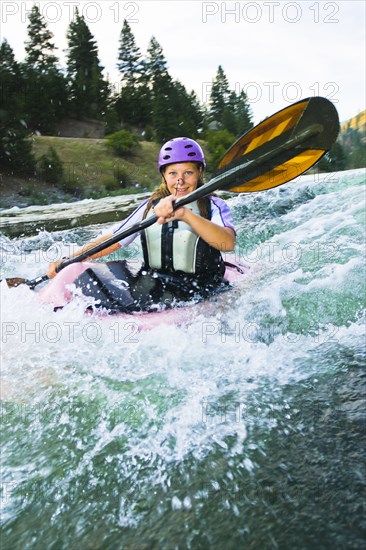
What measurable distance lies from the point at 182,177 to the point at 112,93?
4605cm

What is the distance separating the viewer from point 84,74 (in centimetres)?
4731

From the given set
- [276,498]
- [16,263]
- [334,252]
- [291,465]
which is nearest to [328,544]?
[276,498]

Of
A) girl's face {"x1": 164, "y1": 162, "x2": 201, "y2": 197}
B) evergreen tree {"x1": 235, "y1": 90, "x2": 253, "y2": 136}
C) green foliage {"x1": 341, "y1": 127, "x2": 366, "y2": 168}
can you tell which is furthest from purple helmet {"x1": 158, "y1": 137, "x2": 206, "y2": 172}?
evergreen tree {"x1": 235, "y1": 90, "x2": 253, "y2": 136}

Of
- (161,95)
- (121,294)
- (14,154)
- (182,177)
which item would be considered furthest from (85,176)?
(121,294)

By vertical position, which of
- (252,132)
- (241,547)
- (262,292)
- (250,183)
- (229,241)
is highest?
(252,132)

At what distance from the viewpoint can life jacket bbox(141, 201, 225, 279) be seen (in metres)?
3.13

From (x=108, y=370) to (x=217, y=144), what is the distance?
3743 cm

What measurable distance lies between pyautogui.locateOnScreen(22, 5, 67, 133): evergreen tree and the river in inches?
1287

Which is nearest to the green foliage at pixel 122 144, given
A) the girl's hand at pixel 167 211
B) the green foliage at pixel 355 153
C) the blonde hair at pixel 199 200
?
the green foliage at pixel 355 153

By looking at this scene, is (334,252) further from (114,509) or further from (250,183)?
(114,509)

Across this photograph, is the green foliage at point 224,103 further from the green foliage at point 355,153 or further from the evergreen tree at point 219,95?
the green foliage at point 355,153

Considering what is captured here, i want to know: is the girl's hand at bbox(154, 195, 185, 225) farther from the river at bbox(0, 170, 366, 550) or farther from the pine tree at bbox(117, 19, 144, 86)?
the pine tree at bbox(117, 19, 144, 86)

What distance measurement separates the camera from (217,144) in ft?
126

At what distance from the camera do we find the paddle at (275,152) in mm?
2488
